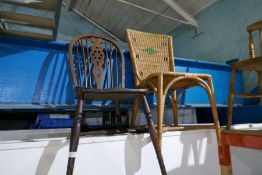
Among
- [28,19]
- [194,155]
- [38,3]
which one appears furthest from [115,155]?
[28,19]

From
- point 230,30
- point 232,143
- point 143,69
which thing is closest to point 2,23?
point 143,69

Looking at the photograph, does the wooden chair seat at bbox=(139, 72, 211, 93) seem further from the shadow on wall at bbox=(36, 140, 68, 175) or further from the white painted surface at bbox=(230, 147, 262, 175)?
the shadow on wall at bbox=(36, 140, 68, 175)

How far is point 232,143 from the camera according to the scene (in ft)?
3.99

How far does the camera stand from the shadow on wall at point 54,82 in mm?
1459

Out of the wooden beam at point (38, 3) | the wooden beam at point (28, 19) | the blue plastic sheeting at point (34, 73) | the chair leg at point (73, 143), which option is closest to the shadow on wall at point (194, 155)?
the chair leg at point (73, 143)

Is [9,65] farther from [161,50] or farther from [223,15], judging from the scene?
[223,15]

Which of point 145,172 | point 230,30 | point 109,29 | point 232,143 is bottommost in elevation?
point 145,172

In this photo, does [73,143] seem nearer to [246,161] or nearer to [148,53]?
[148,53]

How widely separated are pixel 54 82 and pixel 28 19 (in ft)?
2.68

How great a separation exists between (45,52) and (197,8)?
10.5ft

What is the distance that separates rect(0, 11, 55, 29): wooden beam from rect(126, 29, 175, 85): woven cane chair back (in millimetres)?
908

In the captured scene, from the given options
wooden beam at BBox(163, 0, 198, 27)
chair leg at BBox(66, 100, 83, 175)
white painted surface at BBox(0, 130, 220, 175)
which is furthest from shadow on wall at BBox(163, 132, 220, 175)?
wooden beam at BBox(163, 0, 198, 27)

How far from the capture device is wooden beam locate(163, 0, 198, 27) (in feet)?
12.2

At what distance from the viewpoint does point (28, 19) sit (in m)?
1.88
